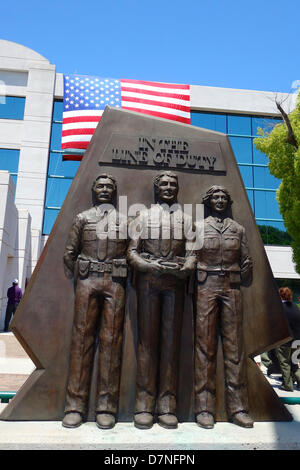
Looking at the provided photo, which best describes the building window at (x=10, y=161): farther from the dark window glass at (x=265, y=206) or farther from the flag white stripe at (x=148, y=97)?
the flag white stripe at (x=148, y=97)

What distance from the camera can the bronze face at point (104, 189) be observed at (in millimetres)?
4035

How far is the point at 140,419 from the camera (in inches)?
137

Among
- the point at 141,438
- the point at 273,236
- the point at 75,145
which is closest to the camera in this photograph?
the point at 141,438

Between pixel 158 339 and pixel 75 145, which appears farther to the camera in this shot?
pixel 75 145

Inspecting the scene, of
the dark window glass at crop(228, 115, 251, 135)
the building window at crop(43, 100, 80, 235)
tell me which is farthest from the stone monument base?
the dark window glass at crop(228, 115, 251, 135)

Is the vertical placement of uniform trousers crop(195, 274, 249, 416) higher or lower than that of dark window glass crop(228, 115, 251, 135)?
lower

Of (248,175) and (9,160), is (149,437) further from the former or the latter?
(248,175)

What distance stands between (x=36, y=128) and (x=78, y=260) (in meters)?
19.4

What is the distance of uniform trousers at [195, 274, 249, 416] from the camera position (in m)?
3.72

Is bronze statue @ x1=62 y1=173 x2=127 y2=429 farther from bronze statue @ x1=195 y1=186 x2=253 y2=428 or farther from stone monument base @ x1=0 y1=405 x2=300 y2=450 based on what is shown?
bronze statue @ x1=195 y1=186 x2=253 y2=428

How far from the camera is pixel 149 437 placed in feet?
10.6

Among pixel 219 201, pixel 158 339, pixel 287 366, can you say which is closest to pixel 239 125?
pixel 287 366

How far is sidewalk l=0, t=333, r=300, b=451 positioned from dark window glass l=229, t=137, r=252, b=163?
20.6 m

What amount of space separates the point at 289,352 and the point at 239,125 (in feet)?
62.9
